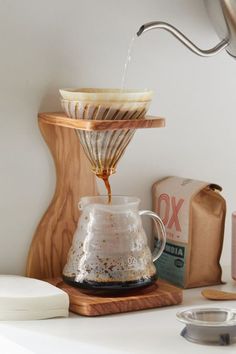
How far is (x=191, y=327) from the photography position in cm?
112

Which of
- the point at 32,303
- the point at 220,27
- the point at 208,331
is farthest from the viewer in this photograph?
the point at 220,27

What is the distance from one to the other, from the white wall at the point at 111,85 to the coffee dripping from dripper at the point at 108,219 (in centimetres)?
9

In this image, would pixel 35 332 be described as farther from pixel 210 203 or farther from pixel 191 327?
pixel 210 203

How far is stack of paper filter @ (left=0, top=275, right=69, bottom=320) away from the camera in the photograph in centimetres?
123

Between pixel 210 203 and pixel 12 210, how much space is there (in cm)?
32

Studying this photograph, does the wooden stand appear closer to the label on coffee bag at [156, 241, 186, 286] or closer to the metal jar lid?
the label on coffee bag at [156, 241, 186, 286]

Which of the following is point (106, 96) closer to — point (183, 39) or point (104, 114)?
point (104, 114)

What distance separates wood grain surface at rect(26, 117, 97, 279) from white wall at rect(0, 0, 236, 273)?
2 cm

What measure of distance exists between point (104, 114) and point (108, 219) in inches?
6.1

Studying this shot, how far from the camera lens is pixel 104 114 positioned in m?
1.27

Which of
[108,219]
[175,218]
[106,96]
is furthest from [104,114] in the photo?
[175,218]

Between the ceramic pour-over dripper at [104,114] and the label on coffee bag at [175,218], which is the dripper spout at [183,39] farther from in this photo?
the label on coffee bag at [175,218]

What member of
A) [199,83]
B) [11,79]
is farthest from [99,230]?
[199,83]

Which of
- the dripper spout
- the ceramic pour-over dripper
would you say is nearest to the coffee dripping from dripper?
the ceramic pour-over dripper
